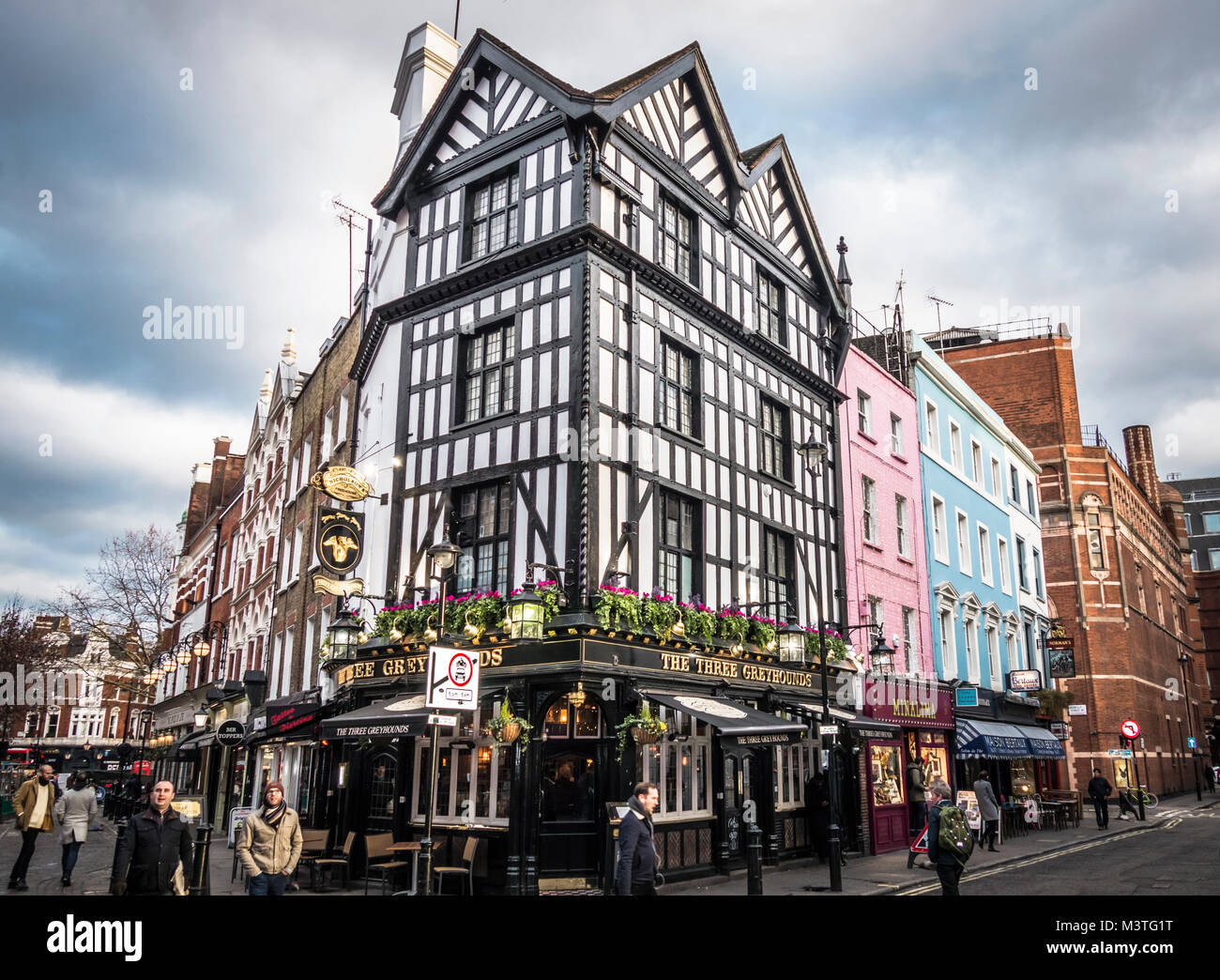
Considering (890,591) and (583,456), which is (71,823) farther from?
(890,591)

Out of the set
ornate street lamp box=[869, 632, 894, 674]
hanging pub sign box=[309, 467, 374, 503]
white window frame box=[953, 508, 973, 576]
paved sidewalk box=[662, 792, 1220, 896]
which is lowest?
paved sidewalk box=[662, 792, 1220, 896]

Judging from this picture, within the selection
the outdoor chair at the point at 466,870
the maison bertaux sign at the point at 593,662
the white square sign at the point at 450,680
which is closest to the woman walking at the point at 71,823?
the maison bertaux sign at the point at 593,662

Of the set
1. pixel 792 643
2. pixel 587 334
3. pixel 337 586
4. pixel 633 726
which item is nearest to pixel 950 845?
pixel 633 726

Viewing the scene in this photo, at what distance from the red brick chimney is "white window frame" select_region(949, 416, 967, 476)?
140ft

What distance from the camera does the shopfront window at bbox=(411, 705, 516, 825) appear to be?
572 inches

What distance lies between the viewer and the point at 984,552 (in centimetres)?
3048

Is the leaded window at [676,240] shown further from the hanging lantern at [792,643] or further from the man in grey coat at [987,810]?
the man in grey coat at [987,810]

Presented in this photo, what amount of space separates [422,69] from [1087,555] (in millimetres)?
38199

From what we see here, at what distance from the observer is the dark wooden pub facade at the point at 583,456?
1426 centimetres

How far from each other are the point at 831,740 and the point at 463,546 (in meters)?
6.95

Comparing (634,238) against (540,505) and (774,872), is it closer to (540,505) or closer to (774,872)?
(540,505)

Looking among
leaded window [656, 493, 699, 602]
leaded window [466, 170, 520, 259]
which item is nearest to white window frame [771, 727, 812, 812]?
leaded window [656, 493, 699, 602]

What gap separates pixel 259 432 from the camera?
1368 inches

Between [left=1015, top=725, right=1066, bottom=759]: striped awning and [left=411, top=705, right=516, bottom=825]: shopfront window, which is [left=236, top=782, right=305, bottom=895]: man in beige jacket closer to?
[left=411, top=705, right=516, bottom=825]: shopfront window
